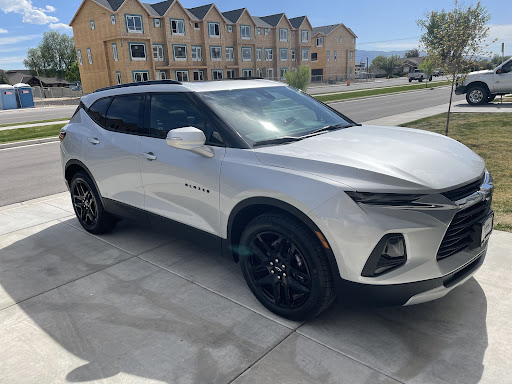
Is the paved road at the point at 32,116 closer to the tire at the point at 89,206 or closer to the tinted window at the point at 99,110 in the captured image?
the tire at the point at 89,206

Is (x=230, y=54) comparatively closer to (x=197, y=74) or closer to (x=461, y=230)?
(x=197, y=74)

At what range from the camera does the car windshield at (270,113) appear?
11.4 ft

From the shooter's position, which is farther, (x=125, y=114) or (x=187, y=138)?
(x=125, y=114)

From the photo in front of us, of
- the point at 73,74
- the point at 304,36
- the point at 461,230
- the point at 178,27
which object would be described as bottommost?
the point at 461,230

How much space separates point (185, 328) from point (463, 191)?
219 cm

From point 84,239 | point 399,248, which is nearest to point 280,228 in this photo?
point 399,248

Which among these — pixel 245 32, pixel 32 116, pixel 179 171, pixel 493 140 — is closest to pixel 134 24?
pixel 245 32

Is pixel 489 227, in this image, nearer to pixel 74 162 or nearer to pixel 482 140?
pixel 74 162

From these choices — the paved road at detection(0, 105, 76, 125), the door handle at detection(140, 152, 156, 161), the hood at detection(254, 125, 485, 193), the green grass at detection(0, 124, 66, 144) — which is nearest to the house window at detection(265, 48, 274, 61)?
the paved road at detection(0, 105, 76, 125)

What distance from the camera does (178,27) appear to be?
50.7 meters

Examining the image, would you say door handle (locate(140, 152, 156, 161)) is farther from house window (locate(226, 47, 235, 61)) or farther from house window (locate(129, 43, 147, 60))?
house window (locate(226, 47, 235, 61))

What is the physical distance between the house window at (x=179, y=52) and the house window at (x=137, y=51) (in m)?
4.14

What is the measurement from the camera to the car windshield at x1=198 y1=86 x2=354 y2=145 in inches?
137

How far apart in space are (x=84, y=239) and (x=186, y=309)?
227 centimetres
